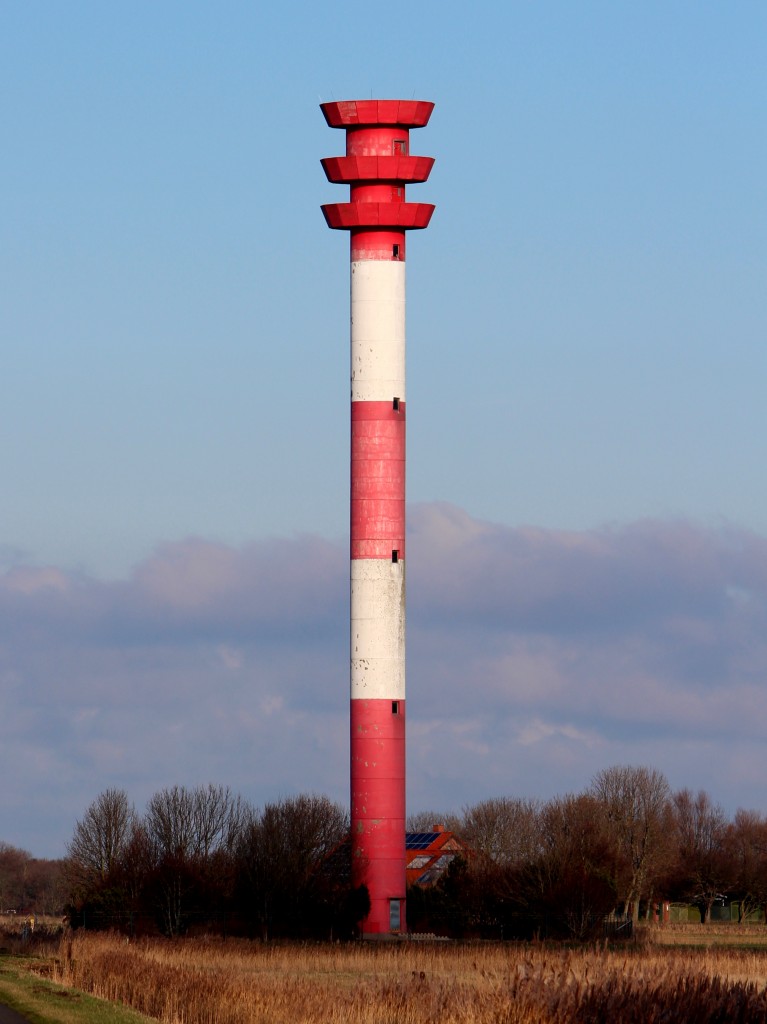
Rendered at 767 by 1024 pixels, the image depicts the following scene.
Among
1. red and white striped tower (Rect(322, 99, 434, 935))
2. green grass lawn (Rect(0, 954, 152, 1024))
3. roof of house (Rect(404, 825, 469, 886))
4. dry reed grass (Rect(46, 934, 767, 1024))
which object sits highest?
red and white striped tower (Rect(322, 99, 434, 935))

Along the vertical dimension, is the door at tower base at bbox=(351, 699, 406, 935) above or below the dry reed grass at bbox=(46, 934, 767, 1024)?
above

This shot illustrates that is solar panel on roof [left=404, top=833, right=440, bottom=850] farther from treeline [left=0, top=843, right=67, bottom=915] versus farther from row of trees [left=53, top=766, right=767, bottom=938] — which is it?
treeline [left=0, top=843, right=67, bottom=915]

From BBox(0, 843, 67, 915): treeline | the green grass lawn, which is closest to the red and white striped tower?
the green grass lawn

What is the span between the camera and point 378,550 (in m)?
62.8

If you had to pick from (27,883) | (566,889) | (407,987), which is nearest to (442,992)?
(407,987)

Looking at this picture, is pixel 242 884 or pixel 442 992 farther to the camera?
pixel 242 884

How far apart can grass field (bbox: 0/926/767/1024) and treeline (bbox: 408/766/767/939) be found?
1526 cm

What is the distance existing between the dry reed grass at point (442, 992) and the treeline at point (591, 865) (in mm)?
20795

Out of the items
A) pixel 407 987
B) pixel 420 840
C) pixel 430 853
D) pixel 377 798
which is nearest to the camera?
pixel 407 987

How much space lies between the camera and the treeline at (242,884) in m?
67.0

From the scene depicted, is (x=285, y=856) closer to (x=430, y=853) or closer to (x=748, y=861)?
(x=430, y=853)

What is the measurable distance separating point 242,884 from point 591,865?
13718 millimetres

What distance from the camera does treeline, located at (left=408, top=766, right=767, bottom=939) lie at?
6862 cm

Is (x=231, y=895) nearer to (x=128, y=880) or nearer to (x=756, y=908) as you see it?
(x=128, y=880)
